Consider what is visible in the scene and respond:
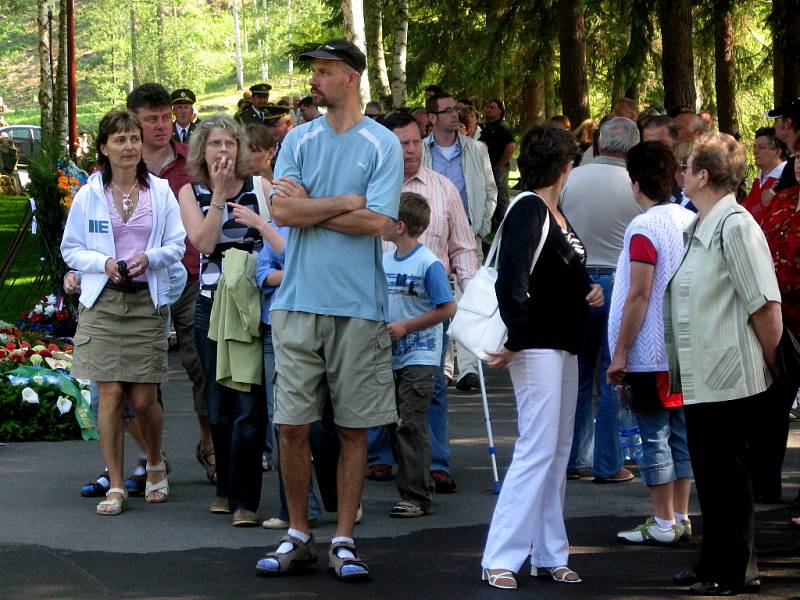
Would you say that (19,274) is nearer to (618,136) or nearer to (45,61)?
(618,136)

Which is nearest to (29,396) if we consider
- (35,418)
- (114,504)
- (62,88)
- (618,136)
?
(35,418)

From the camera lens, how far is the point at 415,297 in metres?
7.55

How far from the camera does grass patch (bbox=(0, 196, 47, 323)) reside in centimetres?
1498

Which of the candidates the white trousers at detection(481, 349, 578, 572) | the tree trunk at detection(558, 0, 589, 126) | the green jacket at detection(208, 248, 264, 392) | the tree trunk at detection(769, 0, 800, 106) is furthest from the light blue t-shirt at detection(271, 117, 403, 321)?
the tree trunk at detection(558, 0, 589, 126)

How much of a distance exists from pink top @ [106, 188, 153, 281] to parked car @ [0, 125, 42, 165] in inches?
1537

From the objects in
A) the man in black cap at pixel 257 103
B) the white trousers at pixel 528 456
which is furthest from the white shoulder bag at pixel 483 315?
the man in black cap at pixel 257 103

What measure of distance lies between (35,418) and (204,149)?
3.31 m

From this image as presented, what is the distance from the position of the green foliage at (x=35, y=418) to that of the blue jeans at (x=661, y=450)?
15.1ft

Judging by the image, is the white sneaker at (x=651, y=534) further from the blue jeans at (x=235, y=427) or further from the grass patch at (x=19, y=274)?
the grass patch at (x=19, y=274)

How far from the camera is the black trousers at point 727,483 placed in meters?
5.79

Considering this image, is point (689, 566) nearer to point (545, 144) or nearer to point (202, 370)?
point (545, 144)

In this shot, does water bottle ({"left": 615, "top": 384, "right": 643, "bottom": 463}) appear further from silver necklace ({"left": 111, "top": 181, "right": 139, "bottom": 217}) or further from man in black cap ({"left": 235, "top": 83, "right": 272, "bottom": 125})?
man in black cap ({"left": 235, "top": 83, "right": 272, "bottom": 125})

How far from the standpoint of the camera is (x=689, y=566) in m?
6.32

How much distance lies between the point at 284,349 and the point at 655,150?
87.9 inches
